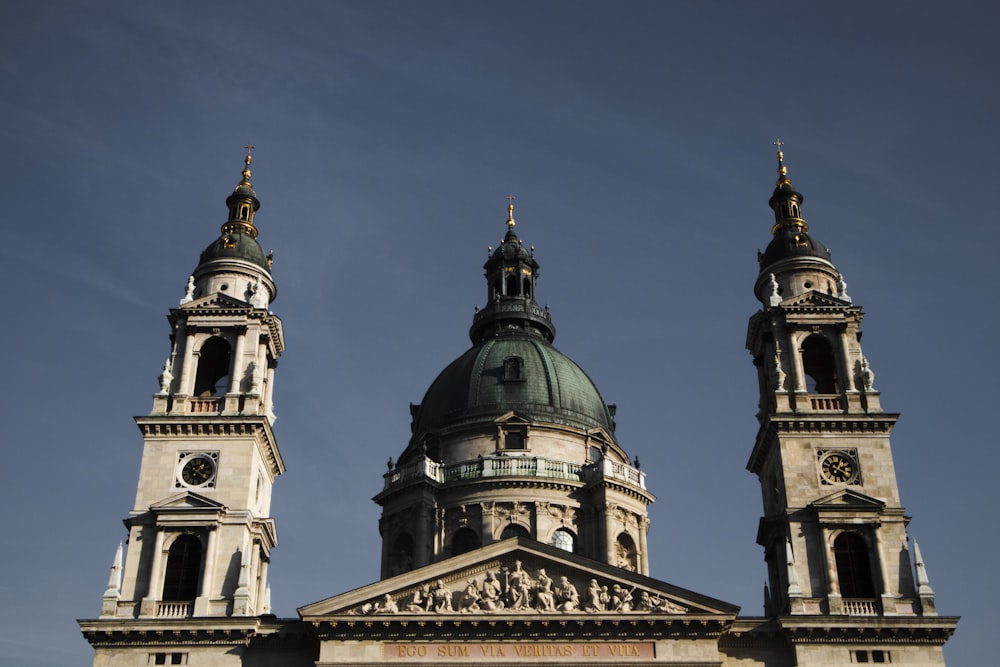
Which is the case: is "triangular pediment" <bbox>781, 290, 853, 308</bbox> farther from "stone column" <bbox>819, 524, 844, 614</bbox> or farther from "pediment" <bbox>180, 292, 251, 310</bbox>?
"pediment" <bbox>180, 292, 251, 310</bbox>

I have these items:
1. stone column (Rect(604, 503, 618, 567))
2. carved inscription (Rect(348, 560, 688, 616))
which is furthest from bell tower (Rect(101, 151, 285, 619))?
stone column (Rect(604, 503, 618, 567))

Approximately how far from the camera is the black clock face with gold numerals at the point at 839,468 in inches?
1807

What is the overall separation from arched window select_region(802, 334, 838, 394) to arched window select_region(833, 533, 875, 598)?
6.99 metres

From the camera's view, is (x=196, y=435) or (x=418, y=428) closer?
(x=196, y=435)

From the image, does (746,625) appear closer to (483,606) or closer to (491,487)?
(483,606)

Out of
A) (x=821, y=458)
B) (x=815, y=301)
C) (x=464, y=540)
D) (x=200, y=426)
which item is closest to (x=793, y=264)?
(x=815, y=301)

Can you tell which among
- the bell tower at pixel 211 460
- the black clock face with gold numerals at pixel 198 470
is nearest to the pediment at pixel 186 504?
the bell tower at pixel 211 460

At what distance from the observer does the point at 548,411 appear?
6181cm

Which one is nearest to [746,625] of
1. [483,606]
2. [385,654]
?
[483,606]

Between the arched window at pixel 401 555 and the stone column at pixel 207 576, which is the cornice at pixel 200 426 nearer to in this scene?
the stone column at pixel 207 576

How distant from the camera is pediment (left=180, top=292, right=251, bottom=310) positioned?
49906 millimetres

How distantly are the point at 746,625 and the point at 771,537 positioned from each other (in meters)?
4.65

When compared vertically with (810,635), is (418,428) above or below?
above

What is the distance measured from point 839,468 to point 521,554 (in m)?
12.6
